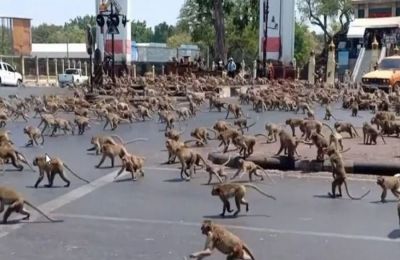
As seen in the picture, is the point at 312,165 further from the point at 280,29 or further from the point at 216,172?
the point at 280,29

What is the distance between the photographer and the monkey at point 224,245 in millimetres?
7477

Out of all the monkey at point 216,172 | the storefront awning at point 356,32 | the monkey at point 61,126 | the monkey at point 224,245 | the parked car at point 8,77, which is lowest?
the parked car at point 8,77

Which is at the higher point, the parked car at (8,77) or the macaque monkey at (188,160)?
the macaque monkey at (188,160)

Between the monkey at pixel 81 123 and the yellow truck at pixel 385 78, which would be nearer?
the monkey at pixel 81 123

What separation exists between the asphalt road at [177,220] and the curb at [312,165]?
0.98 feet

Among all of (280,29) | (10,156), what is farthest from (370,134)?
Result: (280,29)

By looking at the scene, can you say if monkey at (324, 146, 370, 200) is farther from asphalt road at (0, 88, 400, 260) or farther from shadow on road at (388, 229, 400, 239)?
shadow on road at (388, 229, 400, 239)

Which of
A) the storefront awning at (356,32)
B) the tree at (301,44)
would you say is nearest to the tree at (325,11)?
the tree at (301,44)

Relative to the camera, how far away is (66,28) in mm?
181125

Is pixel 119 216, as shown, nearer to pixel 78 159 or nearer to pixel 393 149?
pixel 78 159

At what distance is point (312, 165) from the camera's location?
1454 centimetres

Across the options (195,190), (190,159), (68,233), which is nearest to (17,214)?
(68,233)

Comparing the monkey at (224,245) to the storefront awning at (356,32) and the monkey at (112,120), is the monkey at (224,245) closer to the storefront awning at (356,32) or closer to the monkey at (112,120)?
the monkey at (112,120)

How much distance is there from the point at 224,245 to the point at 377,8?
3214 inches
